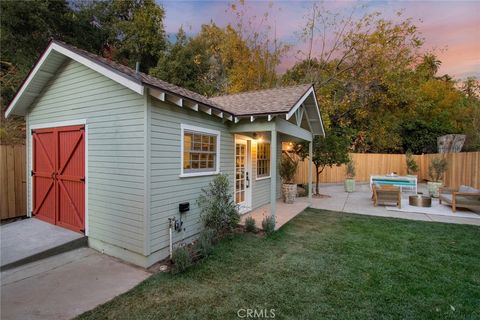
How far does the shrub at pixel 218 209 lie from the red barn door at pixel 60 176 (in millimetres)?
2601

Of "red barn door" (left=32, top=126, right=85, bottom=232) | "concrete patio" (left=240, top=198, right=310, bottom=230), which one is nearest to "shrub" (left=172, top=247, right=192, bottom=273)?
"red barn door" (left=32, top=126, right=85, bottom=232)

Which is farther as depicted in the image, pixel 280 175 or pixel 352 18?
pixel 352 18

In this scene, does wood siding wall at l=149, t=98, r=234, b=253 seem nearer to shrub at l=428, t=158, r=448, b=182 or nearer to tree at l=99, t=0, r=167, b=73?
shrub at l=428, t=158, r=448, b=182

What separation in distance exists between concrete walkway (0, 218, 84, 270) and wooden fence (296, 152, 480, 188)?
12941 mm

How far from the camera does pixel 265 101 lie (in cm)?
700

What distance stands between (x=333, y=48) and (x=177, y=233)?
14977 mm

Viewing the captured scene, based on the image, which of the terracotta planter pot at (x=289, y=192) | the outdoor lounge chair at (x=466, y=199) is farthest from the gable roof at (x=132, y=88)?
the outdoor lounge chair at (x=466, y=199)

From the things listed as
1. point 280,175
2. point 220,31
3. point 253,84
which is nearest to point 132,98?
point 280,175

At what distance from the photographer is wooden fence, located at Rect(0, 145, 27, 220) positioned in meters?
6.21

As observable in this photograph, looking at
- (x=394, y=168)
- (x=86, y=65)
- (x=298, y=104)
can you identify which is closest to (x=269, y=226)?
(x=298, y=104)

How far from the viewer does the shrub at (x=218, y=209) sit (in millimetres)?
5180

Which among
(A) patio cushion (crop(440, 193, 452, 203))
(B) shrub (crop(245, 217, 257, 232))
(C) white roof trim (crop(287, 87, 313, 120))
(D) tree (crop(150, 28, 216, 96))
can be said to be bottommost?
(B) shrub (crop(245, 217, 257, 232))

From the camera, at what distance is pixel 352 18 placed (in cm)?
1372

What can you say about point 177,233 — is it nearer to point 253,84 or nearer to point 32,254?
point 32,254
